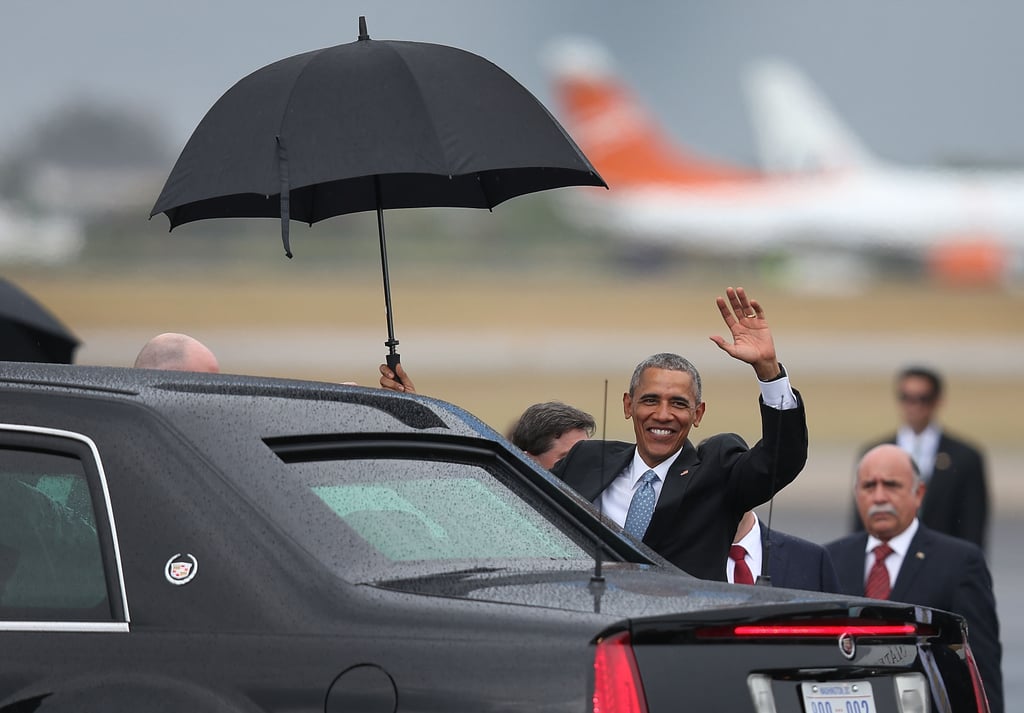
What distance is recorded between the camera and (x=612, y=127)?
69.5 meters

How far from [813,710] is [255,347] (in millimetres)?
42928

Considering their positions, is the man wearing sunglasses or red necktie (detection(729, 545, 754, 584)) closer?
red necktie (detection(729, 545, 754, 584))

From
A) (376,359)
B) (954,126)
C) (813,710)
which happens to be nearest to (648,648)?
(813,710)

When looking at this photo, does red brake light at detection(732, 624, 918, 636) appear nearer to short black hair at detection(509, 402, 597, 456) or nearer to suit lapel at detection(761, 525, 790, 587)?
suit lapel at detection(761, 525, 790, 587)

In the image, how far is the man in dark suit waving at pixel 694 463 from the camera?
16.6 feet

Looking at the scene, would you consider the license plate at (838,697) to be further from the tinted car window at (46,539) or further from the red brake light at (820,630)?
the tinted car window at (46,539)

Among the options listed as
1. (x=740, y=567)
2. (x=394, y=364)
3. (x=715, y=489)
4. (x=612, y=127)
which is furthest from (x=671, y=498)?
(x=612, y=127)

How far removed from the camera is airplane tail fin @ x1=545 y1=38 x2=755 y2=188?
66.5 meters

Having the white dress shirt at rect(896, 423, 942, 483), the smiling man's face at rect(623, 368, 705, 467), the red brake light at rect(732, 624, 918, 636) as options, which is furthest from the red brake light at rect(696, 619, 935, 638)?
the white dress shirt at rect(896, 423, 942, 483)

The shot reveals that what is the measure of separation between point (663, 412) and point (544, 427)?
3.85 feet

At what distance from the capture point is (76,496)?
3822mm

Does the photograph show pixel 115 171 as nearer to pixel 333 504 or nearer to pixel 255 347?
pixel 255 347

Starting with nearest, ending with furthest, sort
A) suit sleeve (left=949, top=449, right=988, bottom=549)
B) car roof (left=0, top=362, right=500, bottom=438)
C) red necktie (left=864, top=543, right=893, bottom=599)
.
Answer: car roof (left=0, top=362, right=500, bottom=438)
red necktie (left=864, top=543, right=893, bottom=599)
suit sleeve (left=949, top=449, right=988, bottom=549)

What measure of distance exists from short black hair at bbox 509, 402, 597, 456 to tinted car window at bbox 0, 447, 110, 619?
9.03ft
